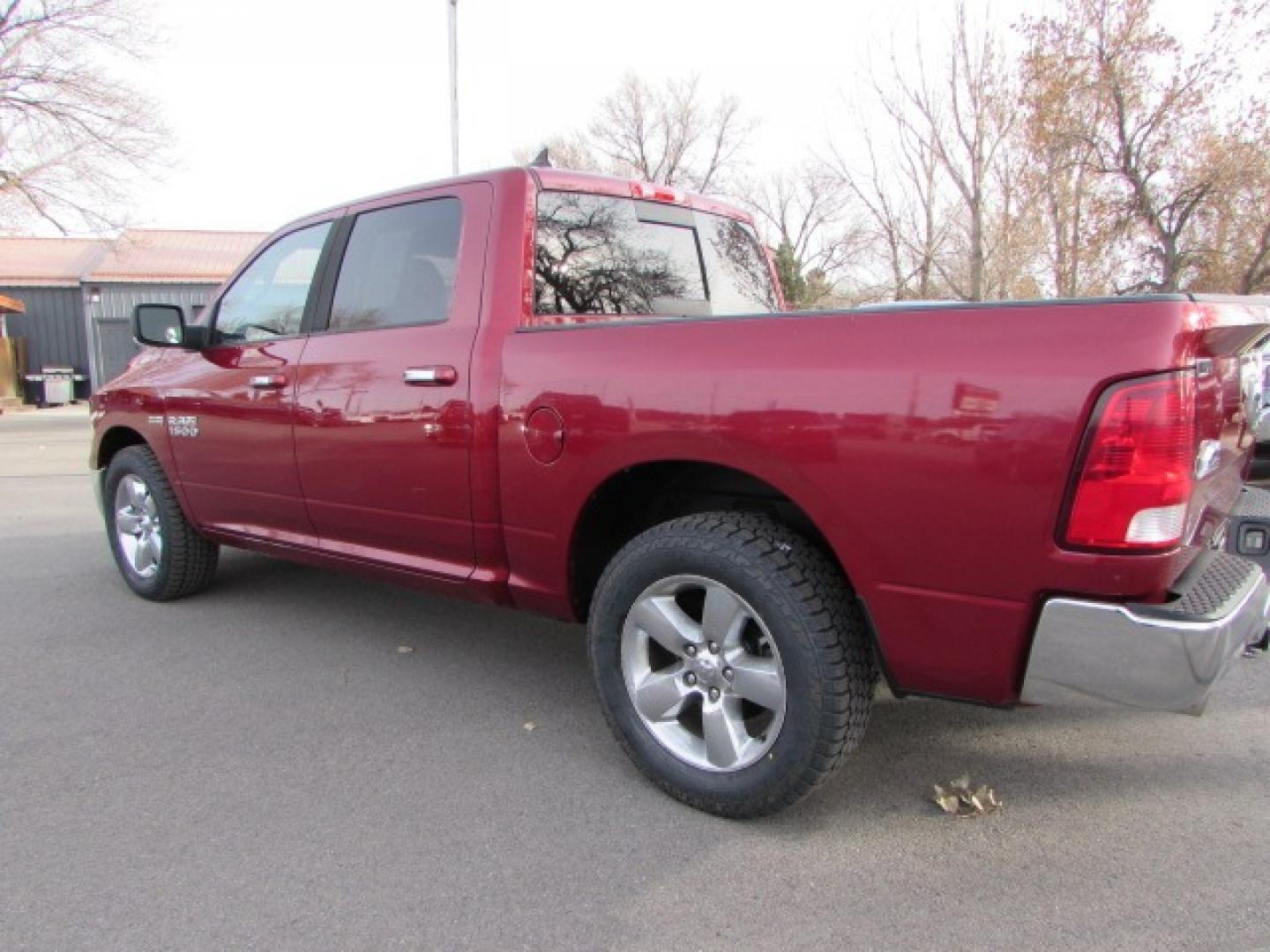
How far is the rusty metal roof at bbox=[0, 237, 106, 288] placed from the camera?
26.1m

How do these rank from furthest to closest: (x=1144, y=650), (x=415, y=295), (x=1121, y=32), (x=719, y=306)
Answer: (x=1121, y=32) → (x=719, y=306) → (x=415, y=295) → (x=1144, y=650)

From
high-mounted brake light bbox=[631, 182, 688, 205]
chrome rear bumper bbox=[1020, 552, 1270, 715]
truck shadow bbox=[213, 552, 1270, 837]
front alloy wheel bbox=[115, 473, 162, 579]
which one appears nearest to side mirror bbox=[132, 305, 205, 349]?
front alloy wheel bbox=[115, 473, 162, 579]

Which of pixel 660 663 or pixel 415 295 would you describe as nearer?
pixel 660 663

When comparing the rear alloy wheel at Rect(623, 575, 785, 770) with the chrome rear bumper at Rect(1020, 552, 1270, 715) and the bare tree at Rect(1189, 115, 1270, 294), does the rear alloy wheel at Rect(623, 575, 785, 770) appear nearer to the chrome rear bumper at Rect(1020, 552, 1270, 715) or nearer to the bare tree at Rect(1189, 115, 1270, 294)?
the chrome rear bumper at Rect(1020, 552, 1270, 715)

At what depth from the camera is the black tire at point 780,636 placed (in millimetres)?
2264

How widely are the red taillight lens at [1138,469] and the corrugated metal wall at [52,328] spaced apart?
29457mm

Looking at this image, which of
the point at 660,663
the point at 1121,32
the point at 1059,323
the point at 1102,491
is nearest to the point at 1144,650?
the point at 1102,491

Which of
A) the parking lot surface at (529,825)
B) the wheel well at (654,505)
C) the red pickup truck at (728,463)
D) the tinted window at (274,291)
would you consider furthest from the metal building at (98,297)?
the wheel well at (654,505)

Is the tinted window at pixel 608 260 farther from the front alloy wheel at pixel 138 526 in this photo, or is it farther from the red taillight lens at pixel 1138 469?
the front alloy wheel at pixel 138 526

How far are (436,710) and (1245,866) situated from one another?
8.36 ft

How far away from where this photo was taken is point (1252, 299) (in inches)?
92.4

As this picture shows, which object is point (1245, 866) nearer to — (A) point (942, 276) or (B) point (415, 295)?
(B) point (415, 295)

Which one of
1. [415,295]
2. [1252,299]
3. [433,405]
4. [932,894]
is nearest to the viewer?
[932,894]

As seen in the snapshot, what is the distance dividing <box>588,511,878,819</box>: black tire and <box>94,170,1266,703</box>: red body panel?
0.46 ft
